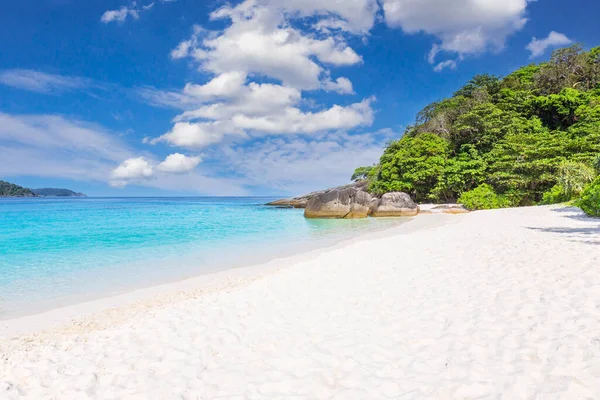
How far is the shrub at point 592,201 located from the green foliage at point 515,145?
7.11m

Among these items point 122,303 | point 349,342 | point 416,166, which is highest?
point 416,166

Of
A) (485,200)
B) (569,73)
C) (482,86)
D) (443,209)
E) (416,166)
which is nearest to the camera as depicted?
(485,200)

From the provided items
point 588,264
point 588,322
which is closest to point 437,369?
point 588,322

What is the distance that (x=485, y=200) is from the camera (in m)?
26.1

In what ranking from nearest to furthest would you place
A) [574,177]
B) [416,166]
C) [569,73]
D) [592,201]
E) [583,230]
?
[583,230] < [592,201] < [574,177] < [416,166] < [569,73]

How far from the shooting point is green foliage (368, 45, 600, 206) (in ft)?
78.8

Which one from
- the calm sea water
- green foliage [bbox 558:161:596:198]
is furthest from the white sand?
green foliage [bbox 558:161:596:198]

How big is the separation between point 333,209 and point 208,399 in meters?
25.1

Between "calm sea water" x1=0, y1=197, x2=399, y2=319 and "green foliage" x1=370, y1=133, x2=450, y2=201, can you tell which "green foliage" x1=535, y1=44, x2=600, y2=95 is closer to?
"green foliage" x1=370, y1=133, x2=450, y2=201

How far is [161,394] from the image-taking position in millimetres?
3264

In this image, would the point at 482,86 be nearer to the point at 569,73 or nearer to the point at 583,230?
the point at 569,73

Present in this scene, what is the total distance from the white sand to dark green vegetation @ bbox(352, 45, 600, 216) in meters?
18.5

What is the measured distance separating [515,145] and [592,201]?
14.1m

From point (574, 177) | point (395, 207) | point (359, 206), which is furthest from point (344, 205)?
point (574, 177)
